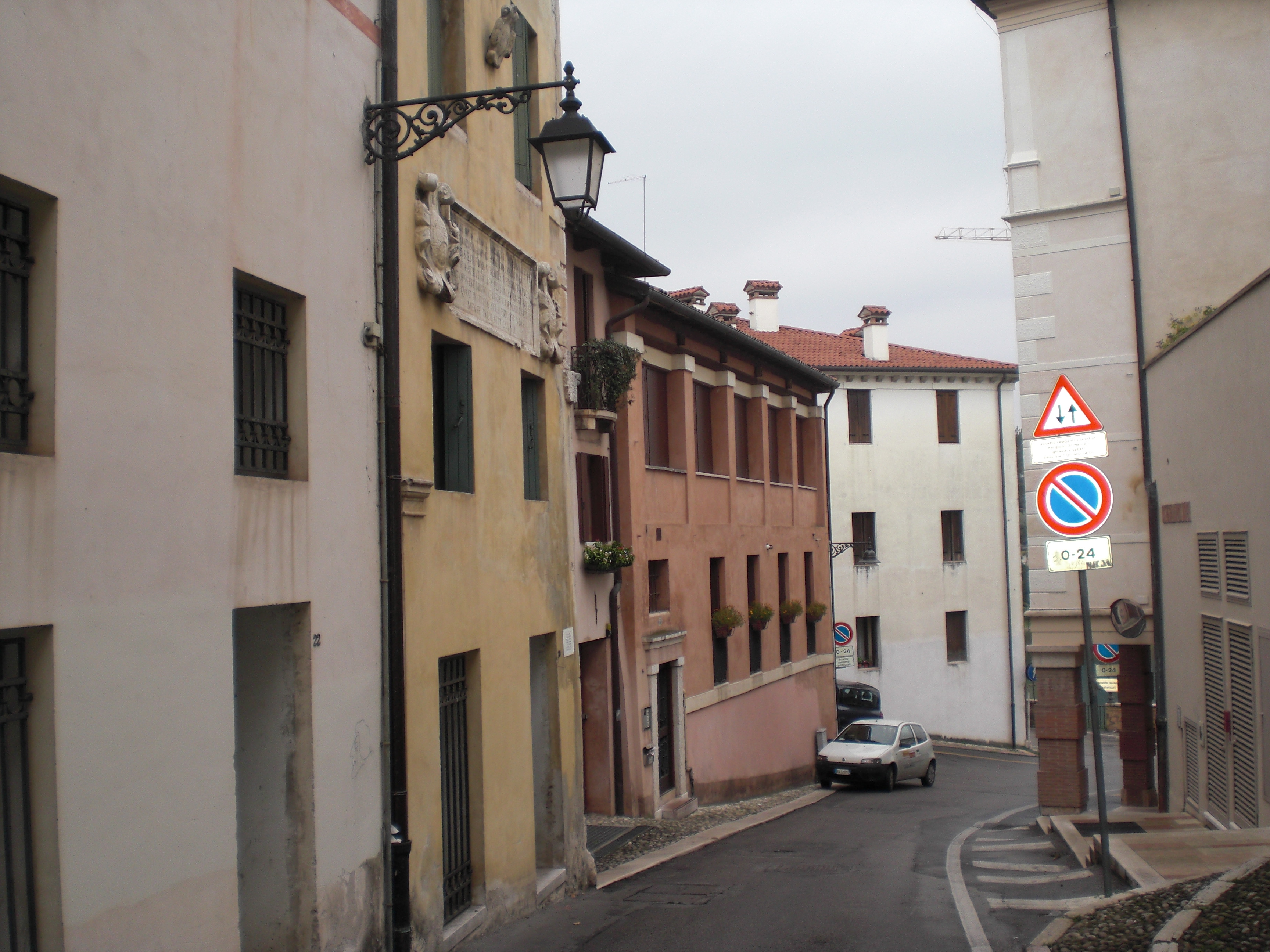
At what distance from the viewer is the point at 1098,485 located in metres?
9.25

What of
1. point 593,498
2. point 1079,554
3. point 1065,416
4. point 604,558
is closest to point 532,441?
point 604,558

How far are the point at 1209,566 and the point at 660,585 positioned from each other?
9.03 m

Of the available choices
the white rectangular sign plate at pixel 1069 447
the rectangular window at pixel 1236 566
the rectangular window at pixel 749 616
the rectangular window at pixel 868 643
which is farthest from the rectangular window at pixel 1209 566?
the rectangular window at pixel 868 643

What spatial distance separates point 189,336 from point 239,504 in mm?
1004

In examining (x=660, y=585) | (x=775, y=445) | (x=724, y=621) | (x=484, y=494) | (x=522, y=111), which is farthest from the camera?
(x=775, y=445)

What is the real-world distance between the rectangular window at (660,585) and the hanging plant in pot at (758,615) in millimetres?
4427

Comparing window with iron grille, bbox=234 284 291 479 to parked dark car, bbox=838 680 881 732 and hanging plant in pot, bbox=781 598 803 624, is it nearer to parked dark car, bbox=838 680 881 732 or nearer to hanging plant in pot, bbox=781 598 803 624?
hanging plant in pot, bbox=781 598 803 624

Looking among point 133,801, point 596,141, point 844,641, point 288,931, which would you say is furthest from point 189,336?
point 844,641

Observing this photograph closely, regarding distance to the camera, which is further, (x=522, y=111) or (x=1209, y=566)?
(x=1209, y=566)

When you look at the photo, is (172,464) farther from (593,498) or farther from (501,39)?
(593,498)

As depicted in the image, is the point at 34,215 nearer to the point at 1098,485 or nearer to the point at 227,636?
the point at 227,636

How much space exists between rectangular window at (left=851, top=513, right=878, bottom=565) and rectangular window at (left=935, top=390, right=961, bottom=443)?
3.80 meters

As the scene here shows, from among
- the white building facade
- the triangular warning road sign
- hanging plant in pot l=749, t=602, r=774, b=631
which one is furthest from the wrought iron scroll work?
the white building facade

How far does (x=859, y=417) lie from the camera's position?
40156 millimetres
